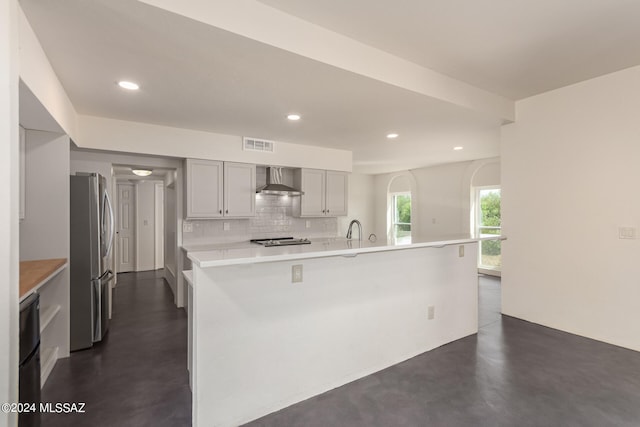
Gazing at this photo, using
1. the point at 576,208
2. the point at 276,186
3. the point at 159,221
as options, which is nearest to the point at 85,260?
the point at 276,186

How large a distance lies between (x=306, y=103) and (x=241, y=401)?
2.54 metres

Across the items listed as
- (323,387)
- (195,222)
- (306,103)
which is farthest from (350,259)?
(195,222)

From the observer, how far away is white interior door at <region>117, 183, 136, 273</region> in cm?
657

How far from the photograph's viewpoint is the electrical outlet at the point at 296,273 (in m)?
2.12

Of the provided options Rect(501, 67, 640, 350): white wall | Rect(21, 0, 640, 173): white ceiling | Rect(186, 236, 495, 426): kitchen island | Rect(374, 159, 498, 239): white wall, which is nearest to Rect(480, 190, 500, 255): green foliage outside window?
Rect(374, 159, 498, 239): white wall

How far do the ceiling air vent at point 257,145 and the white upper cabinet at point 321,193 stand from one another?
62 centimetres

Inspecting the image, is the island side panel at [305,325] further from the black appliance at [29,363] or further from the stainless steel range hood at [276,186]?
the stainless steel range hood at [276,186]

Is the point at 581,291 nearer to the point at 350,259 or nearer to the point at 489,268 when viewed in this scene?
the point at 350,259

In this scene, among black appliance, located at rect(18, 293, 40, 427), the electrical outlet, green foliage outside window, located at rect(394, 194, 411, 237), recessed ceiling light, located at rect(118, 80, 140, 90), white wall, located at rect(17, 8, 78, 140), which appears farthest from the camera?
green foliage outside window, located at rect(394, 194, 411, 237)

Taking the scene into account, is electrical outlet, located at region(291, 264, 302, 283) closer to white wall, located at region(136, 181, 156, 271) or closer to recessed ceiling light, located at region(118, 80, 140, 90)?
recessed ceiling light, located at region(118, 80, 140, 90)

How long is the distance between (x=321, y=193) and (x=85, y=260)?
3231 millimetres

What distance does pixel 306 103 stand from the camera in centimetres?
303

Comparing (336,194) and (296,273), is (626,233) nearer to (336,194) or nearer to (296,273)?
(296,273)

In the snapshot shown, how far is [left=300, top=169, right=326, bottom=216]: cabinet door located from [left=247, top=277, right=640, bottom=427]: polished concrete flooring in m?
2.80
